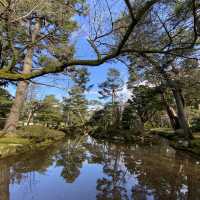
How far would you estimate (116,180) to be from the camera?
623 cm

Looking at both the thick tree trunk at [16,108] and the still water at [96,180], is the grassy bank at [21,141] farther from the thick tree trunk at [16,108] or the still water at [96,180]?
the still water at [96,180]

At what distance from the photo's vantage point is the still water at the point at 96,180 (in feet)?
16.4

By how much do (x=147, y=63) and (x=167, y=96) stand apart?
727 inches

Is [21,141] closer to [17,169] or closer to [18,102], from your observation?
[18,102]

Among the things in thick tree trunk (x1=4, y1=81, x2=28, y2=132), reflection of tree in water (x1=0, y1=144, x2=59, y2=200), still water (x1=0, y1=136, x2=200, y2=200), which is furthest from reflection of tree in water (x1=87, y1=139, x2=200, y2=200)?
thick tree trunk (x1=4, y1=81, x2=28, y2=132)

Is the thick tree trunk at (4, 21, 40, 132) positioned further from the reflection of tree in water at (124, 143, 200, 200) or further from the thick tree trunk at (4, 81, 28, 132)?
the reflection of tree in water at (124, 143, 200, 200)

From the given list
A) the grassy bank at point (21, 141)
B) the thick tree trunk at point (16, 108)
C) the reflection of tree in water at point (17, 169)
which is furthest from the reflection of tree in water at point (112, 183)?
the thick tree trunk at point (16, 108)

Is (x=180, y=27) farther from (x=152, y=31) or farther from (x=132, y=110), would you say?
(x=132, y=110)

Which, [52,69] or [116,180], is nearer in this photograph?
[52,69]

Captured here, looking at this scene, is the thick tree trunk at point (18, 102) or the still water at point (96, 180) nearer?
the still water at point (96, 180)

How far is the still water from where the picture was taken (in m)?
5.00

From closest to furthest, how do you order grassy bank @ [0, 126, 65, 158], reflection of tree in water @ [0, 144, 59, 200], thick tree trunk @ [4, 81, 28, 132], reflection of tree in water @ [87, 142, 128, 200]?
reflection of tree in water @ [87, 142, 128, 200], reflection of tree in water @ [0, 144, 59, 200], grassy bank @ [0, 126, 65, 158], thick tree trunk @ [4, 81, 28, 132]

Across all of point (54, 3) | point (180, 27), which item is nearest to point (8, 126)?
point (54, 3)

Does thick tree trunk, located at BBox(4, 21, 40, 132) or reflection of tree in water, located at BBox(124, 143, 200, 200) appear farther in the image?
thick tree trunk, located at BBox(4, 21, 40, 132)
